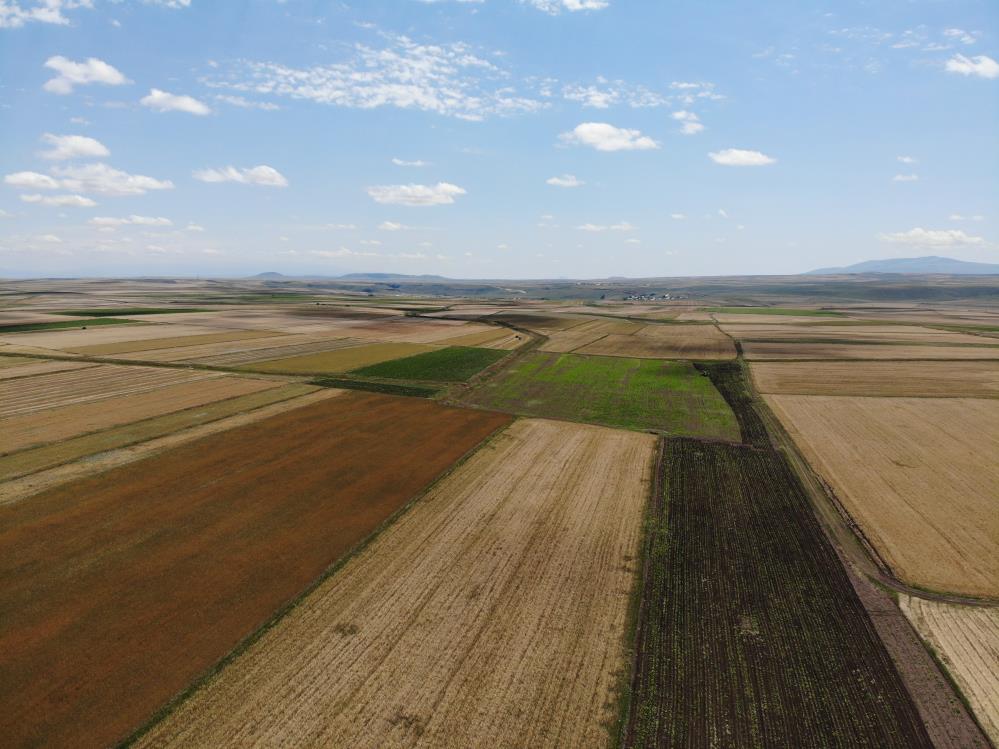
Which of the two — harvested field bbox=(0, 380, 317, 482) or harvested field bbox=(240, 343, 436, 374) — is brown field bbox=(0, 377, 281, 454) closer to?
harvested field bbox=(0, 380, 317, 482)

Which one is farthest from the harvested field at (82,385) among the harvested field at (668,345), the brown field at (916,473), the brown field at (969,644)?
the brown field at (916,473)

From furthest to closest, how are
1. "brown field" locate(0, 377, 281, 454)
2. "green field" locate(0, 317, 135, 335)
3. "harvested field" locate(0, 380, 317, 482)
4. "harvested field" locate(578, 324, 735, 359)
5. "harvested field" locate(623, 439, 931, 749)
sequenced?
"green field" locate(0, 317, 135, 335)
"harvested field" locate(578, 324, 735, 359)
"brown field" locate(0, 377, 281, 454)
"harvested field" locate(0, 380, 317, 482)
"harvested field" locate(623, 439, 931, 749)

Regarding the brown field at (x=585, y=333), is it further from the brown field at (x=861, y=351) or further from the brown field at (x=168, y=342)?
the brown field at (x=168, y=342)

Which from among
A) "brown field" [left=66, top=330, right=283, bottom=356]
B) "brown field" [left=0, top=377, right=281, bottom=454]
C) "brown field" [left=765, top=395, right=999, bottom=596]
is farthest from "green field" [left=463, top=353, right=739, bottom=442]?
"brown field" [left=66, top=330, right=283, bottom=356]

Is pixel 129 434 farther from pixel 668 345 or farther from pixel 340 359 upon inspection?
pixel 668 345

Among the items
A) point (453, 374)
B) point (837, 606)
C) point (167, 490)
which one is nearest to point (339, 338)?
point (453, 374)

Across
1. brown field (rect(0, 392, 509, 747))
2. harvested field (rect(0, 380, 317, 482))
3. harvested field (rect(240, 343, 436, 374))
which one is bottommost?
brown field (rect(0, 392, 509, 747))
